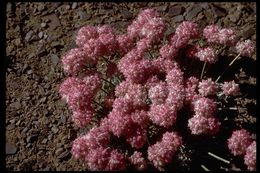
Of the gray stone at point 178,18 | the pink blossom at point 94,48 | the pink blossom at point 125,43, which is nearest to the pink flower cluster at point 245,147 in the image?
the pink blossom at point 125,43

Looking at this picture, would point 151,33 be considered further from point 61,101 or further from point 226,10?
point 226,10

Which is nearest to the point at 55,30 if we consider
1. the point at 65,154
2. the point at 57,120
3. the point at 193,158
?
the point at 57,120

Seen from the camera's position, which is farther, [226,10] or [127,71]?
[226,10]

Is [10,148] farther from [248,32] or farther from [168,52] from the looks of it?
[248,32]

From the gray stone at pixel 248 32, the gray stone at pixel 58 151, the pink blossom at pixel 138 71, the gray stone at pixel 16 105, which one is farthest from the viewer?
the gray stone at pixel 248 32

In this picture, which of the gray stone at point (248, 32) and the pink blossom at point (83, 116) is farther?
the gray stone at point (248, 32)

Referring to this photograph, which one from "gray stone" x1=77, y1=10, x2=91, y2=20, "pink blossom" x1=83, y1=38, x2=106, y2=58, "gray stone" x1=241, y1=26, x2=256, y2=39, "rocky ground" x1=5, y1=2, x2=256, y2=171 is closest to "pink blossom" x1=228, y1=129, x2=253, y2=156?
"rocky ground" x1=5, y1=2, x2=256, y2=171

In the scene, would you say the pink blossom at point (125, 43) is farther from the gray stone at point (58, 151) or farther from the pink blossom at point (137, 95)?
the gray stone at point (58, 151)
